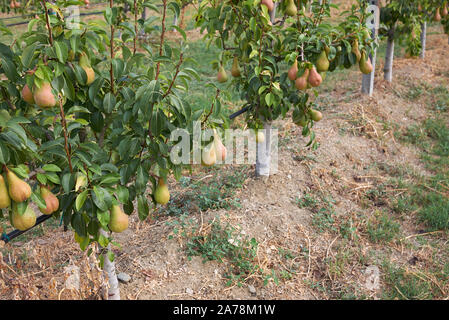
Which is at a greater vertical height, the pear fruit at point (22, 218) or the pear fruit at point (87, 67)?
the pear fruit at point (87, 67)

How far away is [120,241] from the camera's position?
9.96 feet

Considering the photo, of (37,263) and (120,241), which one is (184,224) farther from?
(37,263)

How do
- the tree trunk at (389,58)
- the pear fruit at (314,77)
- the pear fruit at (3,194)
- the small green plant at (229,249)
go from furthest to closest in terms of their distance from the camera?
the tree trunk at (389,58), the small green plant at (229,249), the pear fruit at (314,77), the pear fruit at (3,194)

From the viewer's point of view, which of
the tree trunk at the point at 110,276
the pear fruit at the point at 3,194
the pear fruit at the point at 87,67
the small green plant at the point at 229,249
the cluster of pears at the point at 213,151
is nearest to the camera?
the pear fruit at the point at 3,194

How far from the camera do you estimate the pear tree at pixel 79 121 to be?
5.05 feet

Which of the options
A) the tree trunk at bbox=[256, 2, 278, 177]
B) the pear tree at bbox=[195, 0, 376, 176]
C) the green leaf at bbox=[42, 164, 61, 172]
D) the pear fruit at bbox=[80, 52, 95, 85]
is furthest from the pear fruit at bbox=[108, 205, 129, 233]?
the tree trunk at bbox=[256, 2, 278, 177]

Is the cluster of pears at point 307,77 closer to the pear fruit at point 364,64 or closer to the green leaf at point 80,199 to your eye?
the pear fruit at point 364,64

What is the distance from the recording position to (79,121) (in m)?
1.65

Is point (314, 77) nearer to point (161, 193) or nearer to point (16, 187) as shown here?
point (161, 193)

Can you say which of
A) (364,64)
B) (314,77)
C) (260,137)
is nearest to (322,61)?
(314,77)

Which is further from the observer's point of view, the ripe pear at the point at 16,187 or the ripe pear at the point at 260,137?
the ripe pear at the point at 260,137

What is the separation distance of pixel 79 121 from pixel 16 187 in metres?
0.35

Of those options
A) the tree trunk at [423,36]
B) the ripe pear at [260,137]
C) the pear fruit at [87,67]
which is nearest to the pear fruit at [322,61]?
the ripe pear at [260,137]

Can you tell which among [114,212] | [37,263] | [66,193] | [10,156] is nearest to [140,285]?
[37,263]
